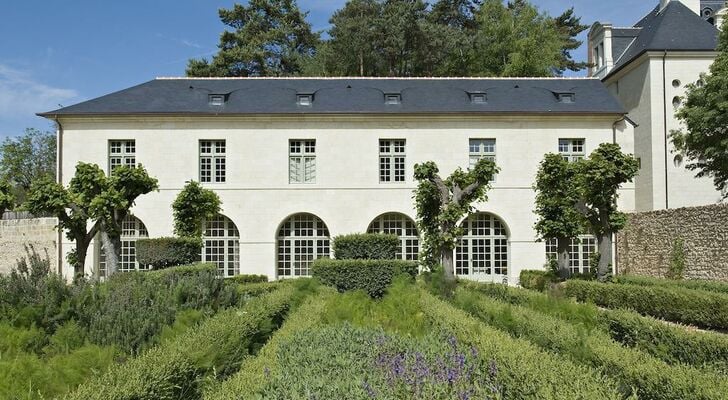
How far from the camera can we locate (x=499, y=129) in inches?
913

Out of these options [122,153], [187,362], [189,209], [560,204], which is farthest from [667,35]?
[187,362]

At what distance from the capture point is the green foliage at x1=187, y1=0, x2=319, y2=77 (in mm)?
36250

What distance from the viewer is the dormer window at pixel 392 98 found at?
23875 mm

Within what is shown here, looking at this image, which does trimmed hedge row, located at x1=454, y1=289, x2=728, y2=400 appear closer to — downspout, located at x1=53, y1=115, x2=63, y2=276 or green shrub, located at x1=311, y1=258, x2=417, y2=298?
green shrub, located at x1=311, y1=258, x2=417, y2=298

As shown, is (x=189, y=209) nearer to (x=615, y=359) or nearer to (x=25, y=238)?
(x=25, y=238)

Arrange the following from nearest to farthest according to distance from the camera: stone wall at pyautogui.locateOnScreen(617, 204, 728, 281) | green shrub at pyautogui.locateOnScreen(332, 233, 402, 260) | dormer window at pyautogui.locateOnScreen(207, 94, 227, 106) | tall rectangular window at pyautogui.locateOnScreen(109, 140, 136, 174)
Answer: stone wall at pyautogui.locateOnScreen(617, 204, 728, 281), green shrub at pyautogui.locateOnScreen(332, 233, 402, 260), tall rectangular window at pyautogui.locateOnScreen(109, 140, 136, 174), dormer window at pyautogui.locateOnScreen(207, 94, 227, 106)

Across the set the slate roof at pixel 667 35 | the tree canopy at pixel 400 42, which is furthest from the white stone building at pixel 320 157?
the tree canopy at pixel 400 42

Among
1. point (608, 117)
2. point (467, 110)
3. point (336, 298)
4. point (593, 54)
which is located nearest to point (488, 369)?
point (336, 298)

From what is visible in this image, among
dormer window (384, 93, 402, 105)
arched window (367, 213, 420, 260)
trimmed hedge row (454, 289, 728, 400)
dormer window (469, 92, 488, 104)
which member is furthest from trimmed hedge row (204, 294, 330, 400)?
dormer window (469, 92, 488, 104)

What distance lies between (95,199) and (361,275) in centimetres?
730

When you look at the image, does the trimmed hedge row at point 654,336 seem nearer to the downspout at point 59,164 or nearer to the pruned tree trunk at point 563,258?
the pruned tree trunk at point 563,258

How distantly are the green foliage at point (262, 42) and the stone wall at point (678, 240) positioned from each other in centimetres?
2410

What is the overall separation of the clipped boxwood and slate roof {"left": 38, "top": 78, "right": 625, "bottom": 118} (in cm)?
785

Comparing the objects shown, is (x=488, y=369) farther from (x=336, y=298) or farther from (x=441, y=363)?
(x=336, y=298)
